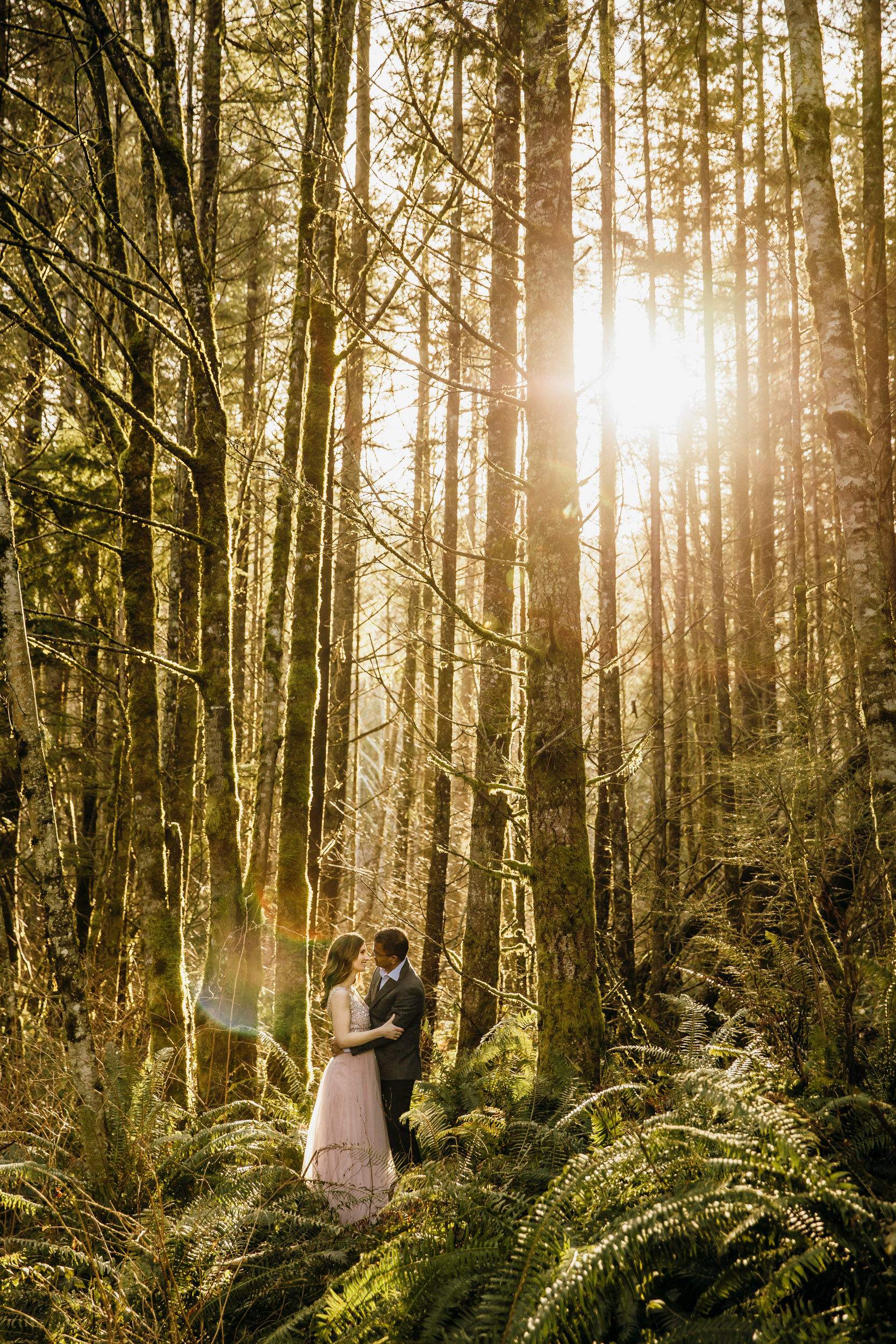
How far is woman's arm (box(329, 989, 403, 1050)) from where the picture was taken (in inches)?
197

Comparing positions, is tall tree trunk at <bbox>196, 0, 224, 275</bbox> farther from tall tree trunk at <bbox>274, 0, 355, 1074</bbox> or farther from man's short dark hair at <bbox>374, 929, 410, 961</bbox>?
man's short dark hair at <bbox>374, 929, 410, 961</bbox>

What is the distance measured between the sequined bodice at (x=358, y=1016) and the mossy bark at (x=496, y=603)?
1.48 meters

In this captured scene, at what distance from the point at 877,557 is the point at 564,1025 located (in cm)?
396

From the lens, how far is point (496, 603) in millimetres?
7137

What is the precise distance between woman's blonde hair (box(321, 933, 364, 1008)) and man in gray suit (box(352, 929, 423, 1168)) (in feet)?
0.52

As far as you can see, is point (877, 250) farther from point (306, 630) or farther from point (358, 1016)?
point (358, 1016)

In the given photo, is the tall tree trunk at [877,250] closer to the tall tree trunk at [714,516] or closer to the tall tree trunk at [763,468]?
the tall tree trunk at [763,468]

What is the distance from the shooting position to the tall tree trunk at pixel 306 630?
6.29 m

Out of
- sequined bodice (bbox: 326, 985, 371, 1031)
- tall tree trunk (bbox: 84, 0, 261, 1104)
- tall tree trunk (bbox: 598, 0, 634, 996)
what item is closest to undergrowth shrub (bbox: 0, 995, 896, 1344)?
sequined bodice (bbox: 326, 985, 371, 1031)

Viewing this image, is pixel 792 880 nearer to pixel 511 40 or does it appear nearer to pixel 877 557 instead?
pixel 877 557

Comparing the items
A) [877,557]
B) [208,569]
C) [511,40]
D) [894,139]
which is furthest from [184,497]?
[894,139]

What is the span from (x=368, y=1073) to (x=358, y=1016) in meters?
0.35

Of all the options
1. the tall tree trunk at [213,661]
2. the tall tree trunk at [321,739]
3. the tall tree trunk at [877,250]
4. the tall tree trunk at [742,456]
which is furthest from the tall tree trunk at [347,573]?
the tall tree trunk at [742,456]

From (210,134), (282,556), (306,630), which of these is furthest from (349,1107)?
(210,134)
